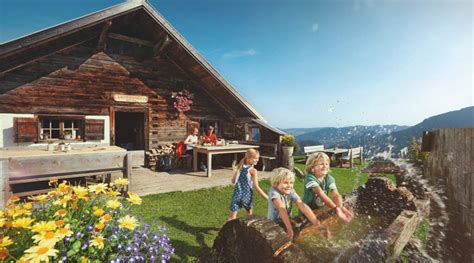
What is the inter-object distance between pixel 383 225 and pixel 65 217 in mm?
4607

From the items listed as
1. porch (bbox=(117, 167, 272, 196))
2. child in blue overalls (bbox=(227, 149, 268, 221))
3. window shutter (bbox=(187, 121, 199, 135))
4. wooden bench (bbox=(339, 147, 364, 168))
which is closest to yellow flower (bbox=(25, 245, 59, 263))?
child in blue overalls (bbox=(227, 149, 268, 221))

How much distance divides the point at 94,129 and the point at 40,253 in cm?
841

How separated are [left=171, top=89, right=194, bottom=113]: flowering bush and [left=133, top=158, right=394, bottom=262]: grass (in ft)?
16.0

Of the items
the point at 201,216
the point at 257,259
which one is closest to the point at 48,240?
the point at 257,259

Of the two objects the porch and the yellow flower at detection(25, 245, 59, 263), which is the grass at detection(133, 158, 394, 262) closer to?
the porch

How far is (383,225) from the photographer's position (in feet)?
13.6

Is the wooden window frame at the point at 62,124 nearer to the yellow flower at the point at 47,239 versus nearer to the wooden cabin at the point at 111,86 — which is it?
the wooden cabin at the point at 111,86

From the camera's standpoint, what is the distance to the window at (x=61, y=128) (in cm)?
806

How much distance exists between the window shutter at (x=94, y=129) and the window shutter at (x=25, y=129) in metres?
1.40

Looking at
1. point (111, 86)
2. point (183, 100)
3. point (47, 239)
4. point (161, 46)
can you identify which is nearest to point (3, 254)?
point (47, 239)

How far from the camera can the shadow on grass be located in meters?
3.36

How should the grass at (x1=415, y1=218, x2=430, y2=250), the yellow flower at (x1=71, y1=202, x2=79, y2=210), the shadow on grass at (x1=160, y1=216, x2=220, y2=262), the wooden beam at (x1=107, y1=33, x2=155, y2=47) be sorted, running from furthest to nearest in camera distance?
the wooden beam at (x1=107, y1=33, x2=155, y2=47) < the grass at (x1=415, y1=218, x2=430, y2=250) < the shadow on grass at (x1=160, y1=216, x2=220, y2=262) < the yellow flower at (x1=71, y1=202, x2=79, y2=210)

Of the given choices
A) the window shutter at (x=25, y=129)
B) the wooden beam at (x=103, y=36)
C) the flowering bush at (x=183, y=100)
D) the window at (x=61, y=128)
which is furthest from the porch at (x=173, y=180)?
the wooden beam at (x=103, y=36)

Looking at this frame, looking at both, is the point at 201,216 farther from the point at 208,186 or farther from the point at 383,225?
the point at 383,225
